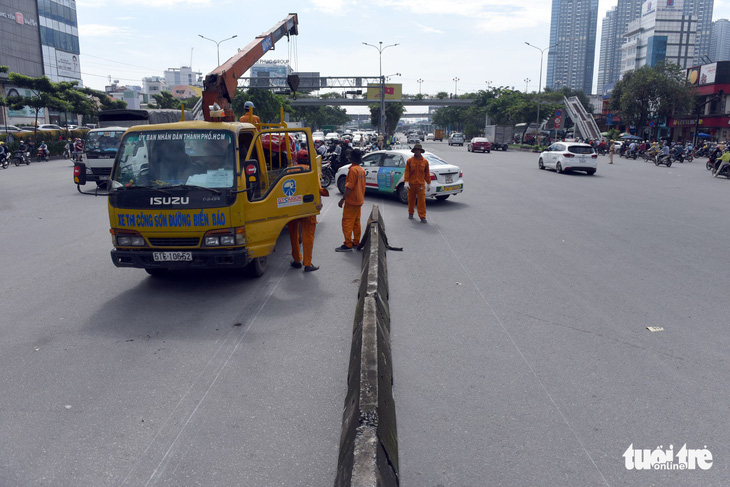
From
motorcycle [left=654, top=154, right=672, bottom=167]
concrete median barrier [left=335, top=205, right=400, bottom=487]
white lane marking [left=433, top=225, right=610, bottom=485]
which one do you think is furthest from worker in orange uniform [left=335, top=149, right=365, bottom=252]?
motorcycle [left=654, top=154, right=672, bottom=167]

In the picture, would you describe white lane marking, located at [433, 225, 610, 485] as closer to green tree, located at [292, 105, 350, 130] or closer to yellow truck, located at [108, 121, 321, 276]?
yellow truck, located at [108, 121, 321, 276]

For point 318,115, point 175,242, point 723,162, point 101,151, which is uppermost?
point 318,115

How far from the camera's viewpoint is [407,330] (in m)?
5.83

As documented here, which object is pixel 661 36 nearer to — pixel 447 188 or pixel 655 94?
pixel 655 94

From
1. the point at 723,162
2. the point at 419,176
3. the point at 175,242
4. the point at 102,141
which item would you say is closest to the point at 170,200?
the point at 175,242

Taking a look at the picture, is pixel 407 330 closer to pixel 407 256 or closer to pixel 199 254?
pixel 199 254

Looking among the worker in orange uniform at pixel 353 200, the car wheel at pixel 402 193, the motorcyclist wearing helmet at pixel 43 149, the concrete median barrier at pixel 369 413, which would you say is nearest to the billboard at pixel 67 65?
the motorcyclist wearing helmet at pixel 43 149

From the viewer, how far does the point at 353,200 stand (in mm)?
9148

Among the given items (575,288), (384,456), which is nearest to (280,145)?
(575,288)

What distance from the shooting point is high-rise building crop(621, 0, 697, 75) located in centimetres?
12556

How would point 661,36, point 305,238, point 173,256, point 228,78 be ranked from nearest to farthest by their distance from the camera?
point 173,256 < point 305,238 < point 228,78 < point 661,36

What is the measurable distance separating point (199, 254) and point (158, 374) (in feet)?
6.95

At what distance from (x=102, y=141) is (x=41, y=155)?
18593 millimetres

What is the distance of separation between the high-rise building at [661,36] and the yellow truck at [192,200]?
458 feet
